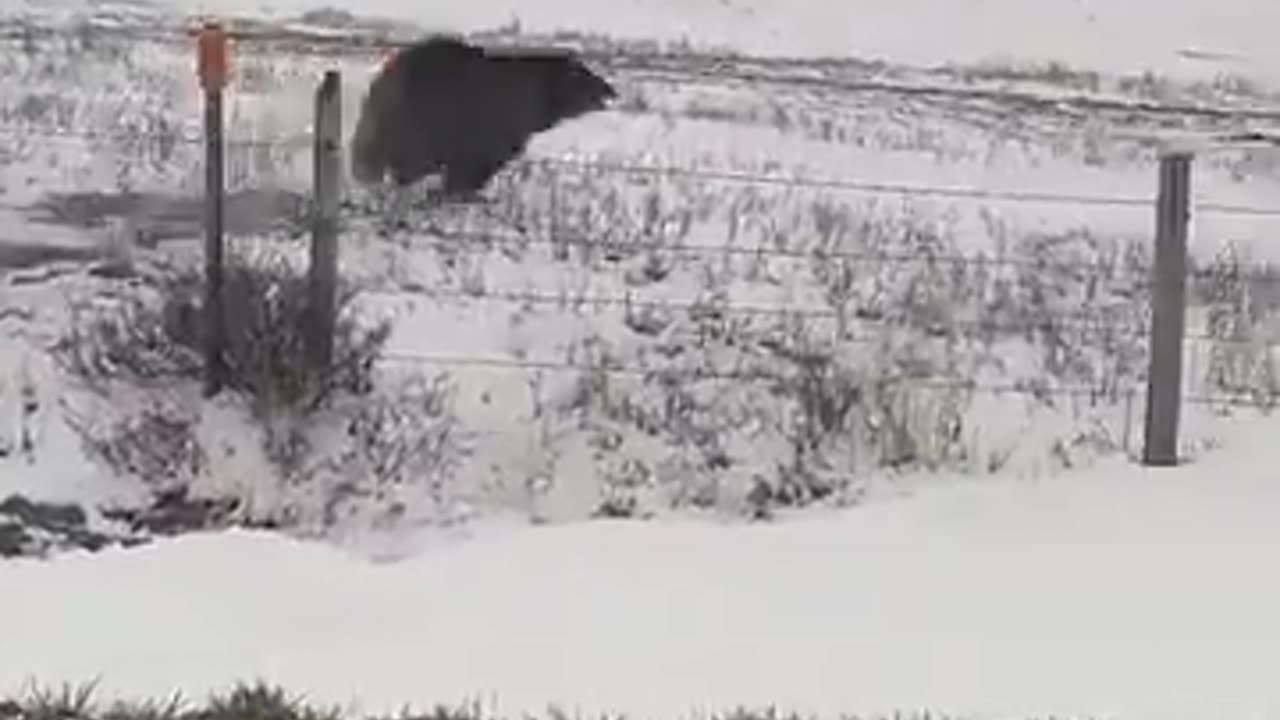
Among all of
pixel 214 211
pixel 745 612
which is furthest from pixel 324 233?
pixel 745 612

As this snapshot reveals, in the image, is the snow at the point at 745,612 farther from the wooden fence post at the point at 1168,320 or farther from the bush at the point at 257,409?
the bush at the point at 257,409

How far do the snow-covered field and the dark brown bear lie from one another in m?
0.36

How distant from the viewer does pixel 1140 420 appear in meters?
9.48

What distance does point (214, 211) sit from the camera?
9.15 meters

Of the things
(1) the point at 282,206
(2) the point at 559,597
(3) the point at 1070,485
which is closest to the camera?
(2) the point at 559,597

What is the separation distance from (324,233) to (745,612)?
9.30 feet

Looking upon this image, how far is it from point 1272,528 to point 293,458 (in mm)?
3217

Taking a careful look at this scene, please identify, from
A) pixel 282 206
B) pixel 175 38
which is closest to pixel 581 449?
pixel 282 206

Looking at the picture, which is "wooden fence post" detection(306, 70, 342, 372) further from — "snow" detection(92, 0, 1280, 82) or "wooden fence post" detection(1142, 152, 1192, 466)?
"snow" detection(92, 0, 1280, 82)

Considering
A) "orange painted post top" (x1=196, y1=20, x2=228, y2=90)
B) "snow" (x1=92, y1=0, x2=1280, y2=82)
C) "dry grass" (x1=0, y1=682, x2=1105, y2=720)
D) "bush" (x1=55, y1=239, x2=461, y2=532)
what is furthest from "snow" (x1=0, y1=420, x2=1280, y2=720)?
"snow" (x1=92, y1=0, x2=1280, y2=82)

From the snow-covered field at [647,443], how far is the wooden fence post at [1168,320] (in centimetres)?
15

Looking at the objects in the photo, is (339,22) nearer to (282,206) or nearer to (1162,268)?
(282,206)

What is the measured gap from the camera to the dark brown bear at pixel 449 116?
13617 millimetres

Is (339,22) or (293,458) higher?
(339,22)
